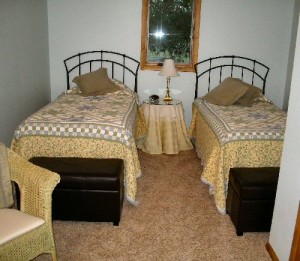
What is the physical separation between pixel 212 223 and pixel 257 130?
36.8 inches

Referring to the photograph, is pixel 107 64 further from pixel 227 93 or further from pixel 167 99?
pixel 227 93

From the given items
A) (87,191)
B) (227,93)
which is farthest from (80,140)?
(227,93)

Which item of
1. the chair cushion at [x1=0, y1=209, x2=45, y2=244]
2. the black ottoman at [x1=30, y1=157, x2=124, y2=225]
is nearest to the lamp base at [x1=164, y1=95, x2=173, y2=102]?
the black ottoman at [x1=30, y1=157, x2=124, y2=225]

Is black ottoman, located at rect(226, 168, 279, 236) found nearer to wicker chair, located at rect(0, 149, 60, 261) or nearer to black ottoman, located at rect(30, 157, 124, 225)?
black ottoman, located at rect(30, 157, 124, 225)

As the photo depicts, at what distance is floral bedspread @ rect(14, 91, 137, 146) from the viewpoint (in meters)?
2.96

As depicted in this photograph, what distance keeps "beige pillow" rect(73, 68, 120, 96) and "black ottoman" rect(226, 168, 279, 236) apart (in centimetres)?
225

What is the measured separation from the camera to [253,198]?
248cm

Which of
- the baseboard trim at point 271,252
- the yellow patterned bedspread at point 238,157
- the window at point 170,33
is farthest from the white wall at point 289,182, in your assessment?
the window at point 170,33

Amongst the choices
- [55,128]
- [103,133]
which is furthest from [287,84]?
[55,128]

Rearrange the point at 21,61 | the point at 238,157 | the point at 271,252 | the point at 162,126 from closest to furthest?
the point at 271,252 → the point at 238,157 → the point at 21,61 → the point at 162,126

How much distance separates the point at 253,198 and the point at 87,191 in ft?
4.11

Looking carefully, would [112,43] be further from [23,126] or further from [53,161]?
[53,161]

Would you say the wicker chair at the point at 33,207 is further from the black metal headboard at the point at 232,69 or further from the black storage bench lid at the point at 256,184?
the black metal headboard at the point at 232,69

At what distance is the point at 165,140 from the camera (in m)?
4.33
